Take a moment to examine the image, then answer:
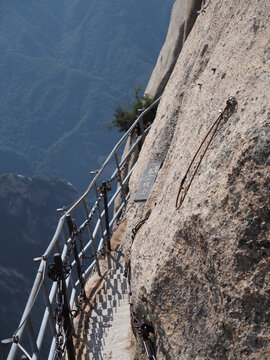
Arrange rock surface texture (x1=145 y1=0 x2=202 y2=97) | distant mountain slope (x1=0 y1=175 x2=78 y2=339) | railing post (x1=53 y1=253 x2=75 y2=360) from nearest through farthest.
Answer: railing post (x1=53 y1=253 x2=75 y2=360) → rock surface texture (x1=145 y1=0 x2=202 y2=97) → distant mountain slope (x1=0 y1=175 x2=78 y2=339)

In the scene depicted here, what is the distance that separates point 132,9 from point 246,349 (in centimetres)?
18936

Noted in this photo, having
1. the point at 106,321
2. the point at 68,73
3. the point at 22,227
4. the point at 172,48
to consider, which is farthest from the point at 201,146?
the point at 68,73

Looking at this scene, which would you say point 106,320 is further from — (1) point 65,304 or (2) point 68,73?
(2) point 68,73

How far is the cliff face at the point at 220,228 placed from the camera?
3.65 m

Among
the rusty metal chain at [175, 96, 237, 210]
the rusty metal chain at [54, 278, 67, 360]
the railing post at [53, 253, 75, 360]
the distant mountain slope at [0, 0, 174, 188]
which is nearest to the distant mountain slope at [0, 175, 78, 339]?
the railing post at [53, 253, 75, 360]

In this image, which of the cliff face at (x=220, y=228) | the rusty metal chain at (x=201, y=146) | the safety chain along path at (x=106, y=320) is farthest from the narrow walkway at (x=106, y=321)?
the rusty metal chain at (x=201, y=146)

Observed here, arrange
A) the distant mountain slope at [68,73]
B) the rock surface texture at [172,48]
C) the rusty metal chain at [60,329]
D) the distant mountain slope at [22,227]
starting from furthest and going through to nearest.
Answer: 1. the distant mountain slope at [68,73]
2. the distant mountain slope at [22,227]
3. the rock surface texture at [172,48]
4. the rusty metal chain at [60,329]

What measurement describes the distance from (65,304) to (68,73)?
16261 cm

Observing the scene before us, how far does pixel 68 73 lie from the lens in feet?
537

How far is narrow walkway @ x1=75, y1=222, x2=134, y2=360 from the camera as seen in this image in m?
6.07

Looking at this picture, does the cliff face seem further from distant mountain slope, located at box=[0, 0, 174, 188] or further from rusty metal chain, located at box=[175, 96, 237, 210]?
distant mountain slope, located at box=[0, 0, 174, 188]

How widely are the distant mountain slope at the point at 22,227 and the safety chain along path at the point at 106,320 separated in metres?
43.7

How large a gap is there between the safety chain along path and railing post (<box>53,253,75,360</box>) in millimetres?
325

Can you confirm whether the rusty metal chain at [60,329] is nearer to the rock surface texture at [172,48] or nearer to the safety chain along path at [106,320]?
the safety chain along path at [106,320]
